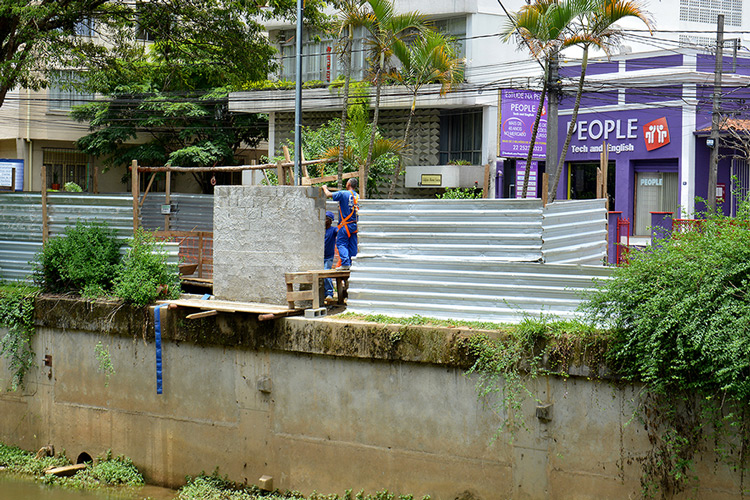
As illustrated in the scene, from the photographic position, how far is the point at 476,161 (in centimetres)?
2595

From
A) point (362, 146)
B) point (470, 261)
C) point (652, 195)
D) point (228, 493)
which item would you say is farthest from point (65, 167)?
point (470, 261)

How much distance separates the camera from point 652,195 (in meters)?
27.4

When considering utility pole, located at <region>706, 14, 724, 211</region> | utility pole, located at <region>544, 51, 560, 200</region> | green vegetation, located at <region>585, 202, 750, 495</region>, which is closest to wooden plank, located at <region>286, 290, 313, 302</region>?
green vegetation, located at <region>585, 202, 750, 495</region>

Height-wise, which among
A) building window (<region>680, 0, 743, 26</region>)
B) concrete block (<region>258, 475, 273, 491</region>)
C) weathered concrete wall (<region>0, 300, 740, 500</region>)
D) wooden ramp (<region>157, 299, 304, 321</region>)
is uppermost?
building window (<region>680, 0, 743, 26</region>)

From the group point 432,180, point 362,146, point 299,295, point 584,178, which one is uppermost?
point 362,146

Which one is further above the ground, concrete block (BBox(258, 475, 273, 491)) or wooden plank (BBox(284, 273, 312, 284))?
wooden plank (BBox(284, 273, 312, 284))

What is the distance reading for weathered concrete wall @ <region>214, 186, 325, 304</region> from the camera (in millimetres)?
10617

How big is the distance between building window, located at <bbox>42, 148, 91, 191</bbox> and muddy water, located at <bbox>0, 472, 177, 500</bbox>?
93.5 feet

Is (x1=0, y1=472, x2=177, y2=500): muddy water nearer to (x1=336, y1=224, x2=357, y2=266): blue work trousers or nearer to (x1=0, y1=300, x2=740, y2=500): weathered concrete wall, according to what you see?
(x1=0, y1=300, x2=740, y2=500): weathered concrete wall

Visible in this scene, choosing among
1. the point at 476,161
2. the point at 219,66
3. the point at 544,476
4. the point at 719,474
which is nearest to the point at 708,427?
the point at 719,474

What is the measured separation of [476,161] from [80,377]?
16.6 m

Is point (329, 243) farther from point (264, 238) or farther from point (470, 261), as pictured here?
point (470, 261)

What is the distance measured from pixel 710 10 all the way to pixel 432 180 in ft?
52.5

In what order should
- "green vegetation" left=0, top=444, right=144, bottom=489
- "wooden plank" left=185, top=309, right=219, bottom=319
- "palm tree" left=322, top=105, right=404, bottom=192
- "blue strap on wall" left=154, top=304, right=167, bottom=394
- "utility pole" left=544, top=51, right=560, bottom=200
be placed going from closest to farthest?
1. "wooden plank" left=185, top=309, right=219, bottom=319
2. "blue strap on wall" left=154, top=304, right=167, bottom=394
3. "green vegetation" left=0, top=444, right=144, bottom=489
4. "utility pole" left=544, top=51, right=560, bottom=200
5. "palm tree" left=322, top=105, right=404, bottom=192
